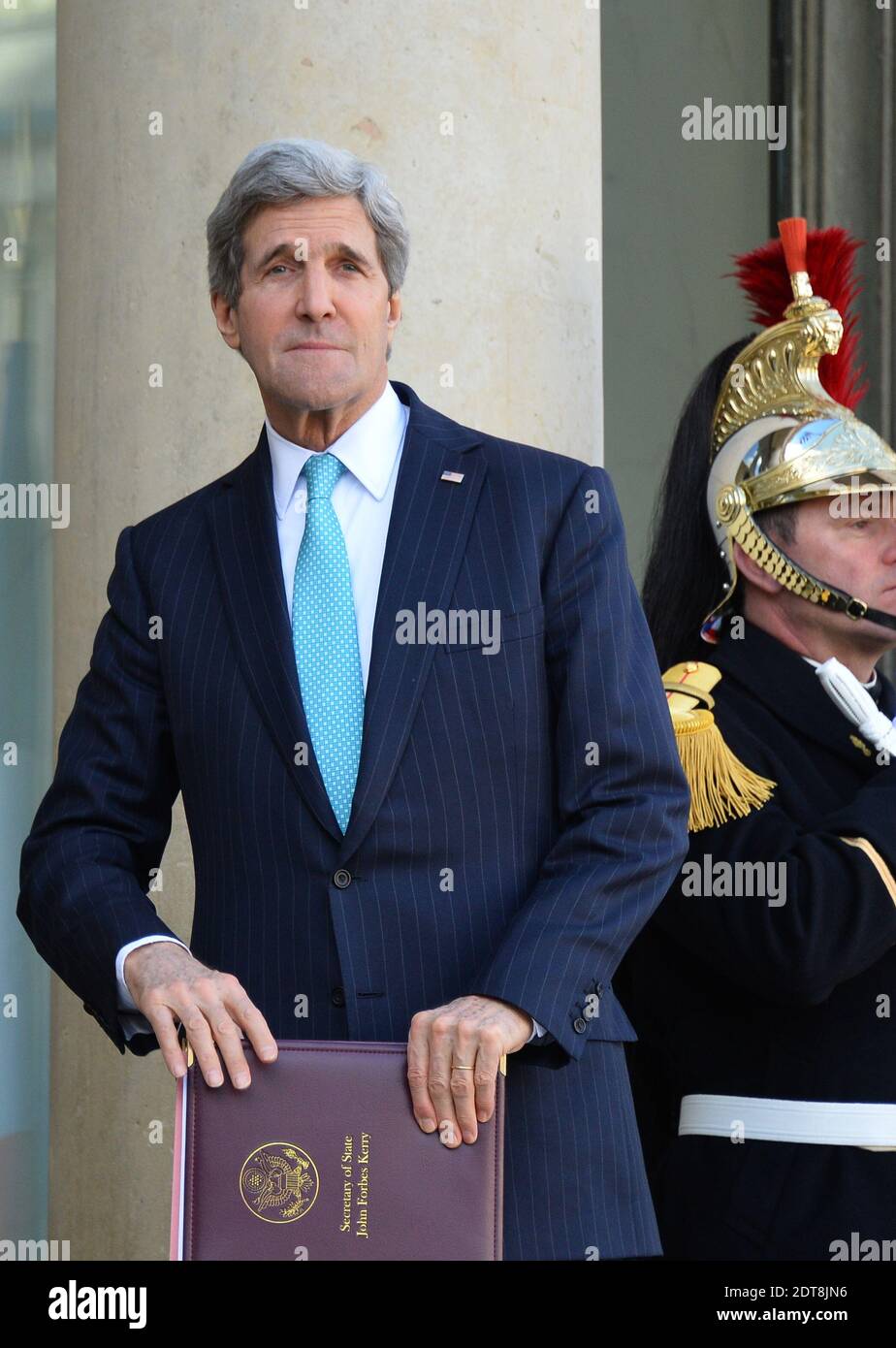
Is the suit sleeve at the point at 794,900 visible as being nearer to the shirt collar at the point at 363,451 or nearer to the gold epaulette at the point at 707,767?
the gold epaulette at the point at 707,767

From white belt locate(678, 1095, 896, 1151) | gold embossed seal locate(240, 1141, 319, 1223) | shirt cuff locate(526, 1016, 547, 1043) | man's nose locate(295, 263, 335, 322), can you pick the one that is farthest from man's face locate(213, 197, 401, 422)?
white belt locate(678, 1095, 896, 1151)

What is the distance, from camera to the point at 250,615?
9.68 ft

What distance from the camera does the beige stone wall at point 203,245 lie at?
3.82 m

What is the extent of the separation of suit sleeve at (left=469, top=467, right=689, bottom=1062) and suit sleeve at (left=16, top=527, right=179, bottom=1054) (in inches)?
19.3

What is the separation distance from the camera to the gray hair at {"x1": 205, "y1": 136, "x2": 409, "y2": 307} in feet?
9.71

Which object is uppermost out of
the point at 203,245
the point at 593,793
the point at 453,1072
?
the point at 203,245

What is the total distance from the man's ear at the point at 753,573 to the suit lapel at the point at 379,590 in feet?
3.12

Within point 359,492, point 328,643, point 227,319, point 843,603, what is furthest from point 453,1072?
point 843,603

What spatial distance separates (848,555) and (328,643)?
50.5 inches

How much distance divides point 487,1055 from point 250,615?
0.74 m

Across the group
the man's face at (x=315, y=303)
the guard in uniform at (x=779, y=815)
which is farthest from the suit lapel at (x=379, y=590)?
the guard in uniform at (x=779, y=815)

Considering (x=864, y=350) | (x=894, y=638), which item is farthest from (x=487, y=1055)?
(x=864, y=350)

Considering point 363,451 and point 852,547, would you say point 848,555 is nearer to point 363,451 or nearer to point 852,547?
point 852,547

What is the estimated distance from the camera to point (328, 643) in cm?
290
